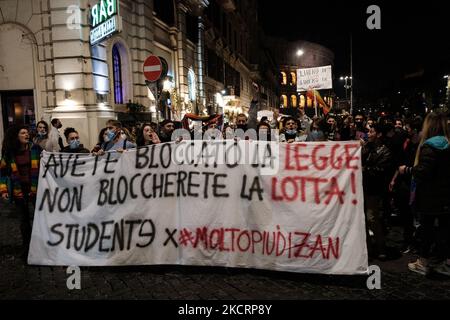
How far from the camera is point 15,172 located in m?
5.27

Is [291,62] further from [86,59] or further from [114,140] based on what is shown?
[114,140]

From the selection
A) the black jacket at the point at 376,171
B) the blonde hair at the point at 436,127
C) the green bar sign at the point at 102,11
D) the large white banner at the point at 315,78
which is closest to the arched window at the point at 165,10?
the green bar sign at the point at 102,11

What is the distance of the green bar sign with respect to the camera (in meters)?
11.0

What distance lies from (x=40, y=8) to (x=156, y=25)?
6137 mm

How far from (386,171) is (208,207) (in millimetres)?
2314

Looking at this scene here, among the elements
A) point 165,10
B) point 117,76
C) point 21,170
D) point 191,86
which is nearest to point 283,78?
point 191,86

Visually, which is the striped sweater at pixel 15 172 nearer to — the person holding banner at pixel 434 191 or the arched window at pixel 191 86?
the person holding banner at pixel 434 191

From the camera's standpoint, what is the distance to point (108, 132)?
6457 mm

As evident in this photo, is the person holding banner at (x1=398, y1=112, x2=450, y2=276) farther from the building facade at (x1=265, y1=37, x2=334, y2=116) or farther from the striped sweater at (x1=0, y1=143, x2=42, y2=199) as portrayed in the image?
the building facade at (x1=265, y1=37, x2=334, y2=116)

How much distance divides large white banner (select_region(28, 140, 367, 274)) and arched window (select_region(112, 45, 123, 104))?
9741 mm

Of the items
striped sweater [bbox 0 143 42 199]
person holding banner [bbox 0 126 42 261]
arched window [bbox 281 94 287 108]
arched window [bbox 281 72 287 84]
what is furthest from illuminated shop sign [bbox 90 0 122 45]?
arched window [bbox 281 94 287 108]

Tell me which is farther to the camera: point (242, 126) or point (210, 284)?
point (242, 126)
